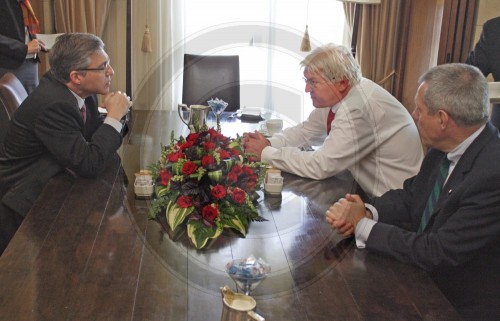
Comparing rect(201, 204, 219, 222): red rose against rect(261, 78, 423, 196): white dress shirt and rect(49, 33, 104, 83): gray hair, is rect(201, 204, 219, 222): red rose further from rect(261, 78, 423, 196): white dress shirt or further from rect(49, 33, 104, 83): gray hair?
rect(49, 33, 104, 83): gray hair

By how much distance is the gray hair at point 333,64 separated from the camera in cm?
230

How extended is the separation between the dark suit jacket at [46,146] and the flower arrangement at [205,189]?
454mm

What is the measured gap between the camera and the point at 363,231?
1618 mm

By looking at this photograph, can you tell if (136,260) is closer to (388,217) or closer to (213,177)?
(213,177)

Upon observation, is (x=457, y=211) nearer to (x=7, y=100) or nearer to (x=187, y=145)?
(x=187, y=145)

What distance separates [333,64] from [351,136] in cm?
29

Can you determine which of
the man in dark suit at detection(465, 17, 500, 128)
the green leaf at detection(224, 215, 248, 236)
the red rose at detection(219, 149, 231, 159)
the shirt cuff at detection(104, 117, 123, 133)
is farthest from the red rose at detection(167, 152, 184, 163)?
the man in dark suit at detection(465, 17, 500, 128)

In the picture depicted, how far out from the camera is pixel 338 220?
1.68 metres

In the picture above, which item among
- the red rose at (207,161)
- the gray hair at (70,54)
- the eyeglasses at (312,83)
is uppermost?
the gray hair at (70,54)

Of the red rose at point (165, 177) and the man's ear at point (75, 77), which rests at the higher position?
the man's ear at point (75, 77)

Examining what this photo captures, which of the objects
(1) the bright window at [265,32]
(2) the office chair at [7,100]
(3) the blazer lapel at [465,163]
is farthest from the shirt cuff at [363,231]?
(1) the bright window at [265,32]

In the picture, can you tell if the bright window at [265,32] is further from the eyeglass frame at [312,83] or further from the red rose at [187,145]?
the red rose at [187,145]

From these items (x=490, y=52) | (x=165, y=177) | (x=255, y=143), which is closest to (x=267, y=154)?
(x=255, y=143)

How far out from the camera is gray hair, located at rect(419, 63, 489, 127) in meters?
1.62
